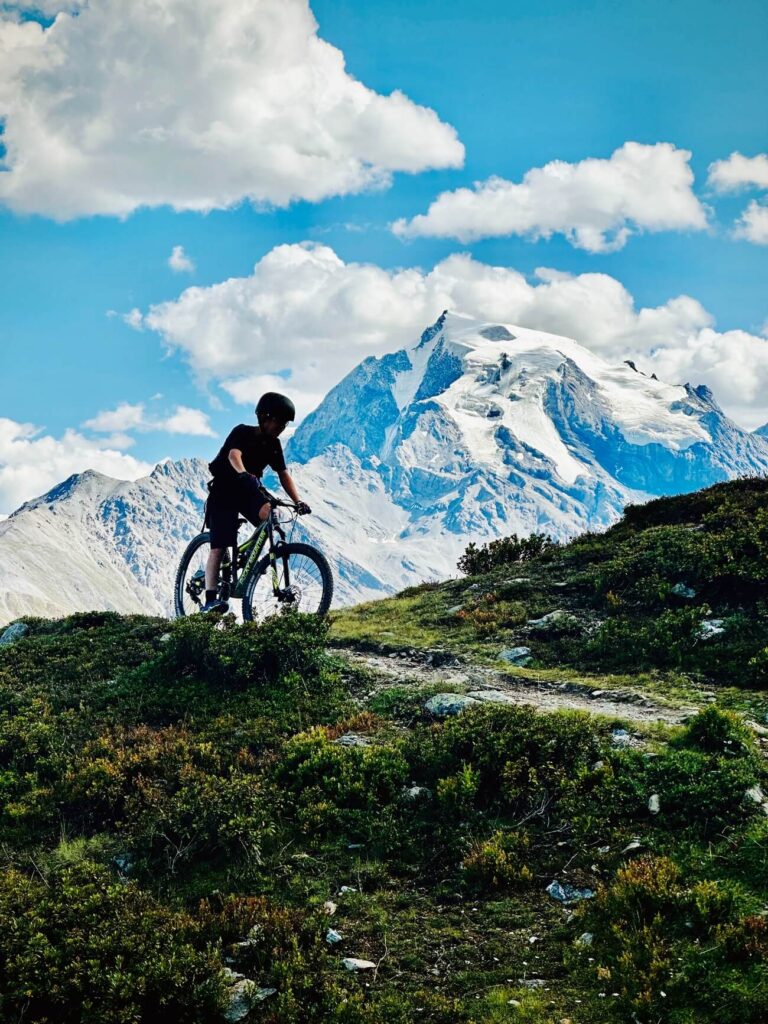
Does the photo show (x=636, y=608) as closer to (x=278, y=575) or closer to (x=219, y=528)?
(x=278, y=575)

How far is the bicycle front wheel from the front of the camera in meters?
16.2

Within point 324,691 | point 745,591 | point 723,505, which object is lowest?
point 324,691

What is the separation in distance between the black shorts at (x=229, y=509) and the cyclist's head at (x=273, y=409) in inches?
52.4

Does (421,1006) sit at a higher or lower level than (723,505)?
lower

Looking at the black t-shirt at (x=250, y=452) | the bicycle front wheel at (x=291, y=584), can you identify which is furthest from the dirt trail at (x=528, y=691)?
the black t-shirt at (x=250, y=452)

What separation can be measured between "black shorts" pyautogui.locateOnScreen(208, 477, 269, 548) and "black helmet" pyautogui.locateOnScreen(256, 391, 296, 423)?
1.49 m

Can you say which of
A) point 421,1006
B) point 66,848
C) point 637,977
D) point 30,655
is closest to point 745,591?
point 637,977

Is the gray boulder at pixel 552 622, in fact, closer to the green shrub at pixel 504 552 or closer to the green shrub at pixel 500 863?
the green shrub at pixel 504 552

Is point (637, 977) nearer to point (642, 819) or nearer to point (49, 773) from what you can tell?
point (642, 819)

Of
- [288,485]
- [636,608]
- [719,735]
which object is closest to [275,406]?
[288,485]

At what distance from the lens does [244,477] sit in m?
15.5

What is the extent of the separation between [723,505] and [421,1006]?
16.6 meters

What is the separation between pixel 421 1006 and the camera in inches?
248

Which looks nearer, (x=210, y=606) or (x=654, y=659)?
(x=654, y=659)
